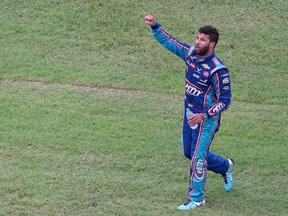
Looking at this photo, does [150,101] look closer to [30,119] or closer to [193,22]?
[30,119]

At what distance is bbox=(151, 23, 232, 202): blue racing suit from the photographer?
840 cm

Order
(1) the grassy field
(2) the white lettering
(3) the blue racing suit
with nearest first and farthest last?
(3) the blue racing suit < (2) the white lettering < (1) the grassy field

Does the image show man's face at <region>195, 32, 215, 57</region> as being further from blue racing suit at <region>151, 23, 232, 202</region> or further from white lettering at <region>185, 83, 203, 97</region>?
white lettering at <region>185, 83, 203, 97</region>

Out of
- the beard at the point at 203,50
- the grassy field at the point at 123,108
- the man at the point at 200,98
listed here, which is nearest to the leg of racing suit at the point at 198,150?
the man at the point at 200,98

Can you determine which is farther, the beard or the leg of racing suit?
the leg of racing suit

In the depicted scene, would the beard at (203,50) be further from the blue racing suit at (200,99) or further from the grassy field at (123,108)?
the grassy field at (123,108)

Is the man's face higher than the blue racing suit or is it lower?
higher

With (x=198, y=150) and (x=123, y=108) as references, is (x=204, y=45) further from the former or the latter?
(x=123, y=108)

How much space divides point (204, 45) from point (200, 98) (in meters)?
0.59

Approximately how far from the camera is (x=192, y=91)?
8.59 meters

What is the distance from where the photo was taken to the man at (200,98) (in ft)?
27.6

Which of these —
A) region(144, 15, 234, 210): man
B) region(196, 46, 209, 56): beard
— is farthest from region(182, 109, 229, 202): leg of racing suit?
region(196, 46, 209, 56): beard

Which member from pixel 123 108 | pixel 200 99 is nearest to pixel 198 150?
pixel 200 99

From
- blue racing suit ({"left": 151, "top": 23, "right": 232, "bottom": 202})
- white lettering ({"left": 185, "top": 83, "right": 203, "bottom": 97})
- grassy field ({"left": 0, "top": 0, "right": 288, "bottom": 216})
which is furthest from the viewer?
grassy field ({"left": 0, "top": 0, "right": 288, "bottom": 216})
